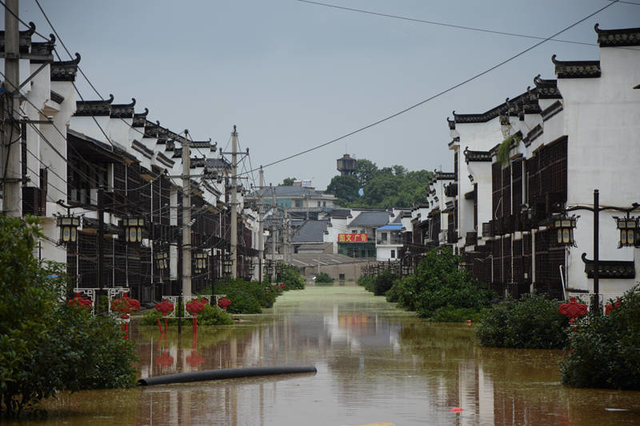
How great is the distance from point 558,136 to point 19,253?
26.1m

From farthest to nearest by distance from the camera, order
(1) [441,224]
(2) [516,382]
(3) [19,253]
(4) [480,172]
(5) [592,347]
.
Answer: (1) [441,224]
(4) [480,172]
(2) [516,382]
(5) [592,347]
(3) [19,253]

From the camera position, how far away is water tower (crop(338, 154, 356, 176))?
190 metres

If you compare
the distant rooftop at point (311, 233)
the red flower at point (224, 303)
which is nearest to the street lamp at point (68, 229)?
the red flower at point (224, 303)

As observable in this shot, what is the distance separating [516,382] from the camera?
1909 cm

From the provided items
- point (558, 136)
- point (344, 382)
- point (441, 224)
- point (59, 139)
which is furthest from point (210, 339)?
point (441, 224)

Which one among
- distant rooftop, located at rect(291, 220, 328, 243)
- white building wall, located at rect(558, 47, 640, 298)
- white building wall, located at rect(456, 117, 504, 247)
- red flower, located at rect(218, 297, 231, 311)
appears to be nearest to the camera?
white building wall, located at rect(558, 47, 640, 298)

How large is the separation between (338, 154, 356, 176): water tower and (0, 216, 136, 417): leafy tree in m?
175

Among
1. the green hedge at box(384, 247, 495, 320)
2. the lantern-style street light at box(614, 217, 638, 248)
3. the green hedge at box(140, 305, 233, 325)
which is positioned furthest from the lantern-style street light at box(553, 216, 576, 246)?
the green hedge at box(140, 305, 233, 325)

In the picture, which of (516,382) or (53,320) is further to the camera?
(516,382)

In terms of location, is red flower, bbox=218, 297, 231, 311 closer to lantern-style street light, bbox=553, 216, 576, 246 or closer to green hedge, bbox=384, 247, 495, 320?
green hedge, bbox=384, 247, 495, 320

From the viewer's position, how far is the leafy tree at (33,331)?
1238cm

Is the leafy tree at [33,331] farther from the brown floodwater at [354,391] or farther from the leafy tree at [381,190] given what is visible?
the leafy tree at [381,190]

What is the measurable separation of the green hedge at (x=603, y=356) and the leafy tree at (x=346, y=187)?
556ft

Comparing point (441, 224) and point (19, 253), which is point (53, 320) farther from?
point (441, 224)
